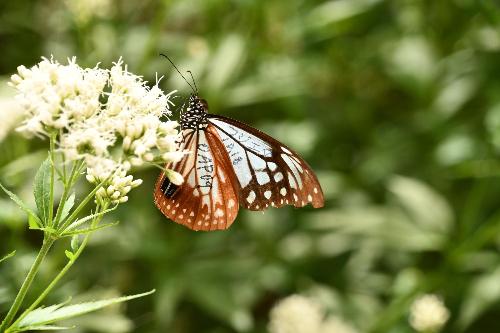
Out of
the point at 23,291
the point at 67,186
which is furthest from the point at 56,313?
the point at 67,186

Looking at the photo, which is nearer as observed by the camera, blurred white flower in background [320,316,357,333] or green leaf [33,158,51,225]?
green leaf [33,158,51,225]

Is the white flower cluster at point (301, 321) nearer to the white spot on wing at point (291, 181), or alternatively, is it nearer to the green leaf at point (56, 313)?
the white spot on wing at point (291, 181)

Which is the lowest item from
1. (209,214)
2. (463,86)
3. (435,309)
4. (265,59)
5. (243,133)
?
(435,309)

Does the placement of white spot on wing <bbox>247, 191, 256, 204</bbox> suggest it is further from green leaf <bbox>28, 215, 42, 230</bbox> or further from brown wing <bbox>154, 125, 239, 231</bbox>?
green leaf <bbox>28, 215, 42, 230</bbox>

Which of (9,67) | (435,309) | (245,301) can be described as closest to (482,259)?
(435,309)

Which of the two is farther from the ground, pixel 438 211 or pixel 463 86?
pixel 463 86

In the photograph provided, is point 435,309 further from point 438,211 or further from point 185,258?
point 185,258

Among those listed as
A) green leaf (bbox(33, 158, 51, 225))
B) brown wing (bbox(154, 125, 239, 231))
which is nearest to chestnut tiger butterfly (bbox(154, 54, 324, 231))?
brown wing (bbox(154, 125, 239, 231))

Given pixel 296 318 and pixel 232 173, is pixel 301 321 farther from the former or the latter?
pixel 232 173
